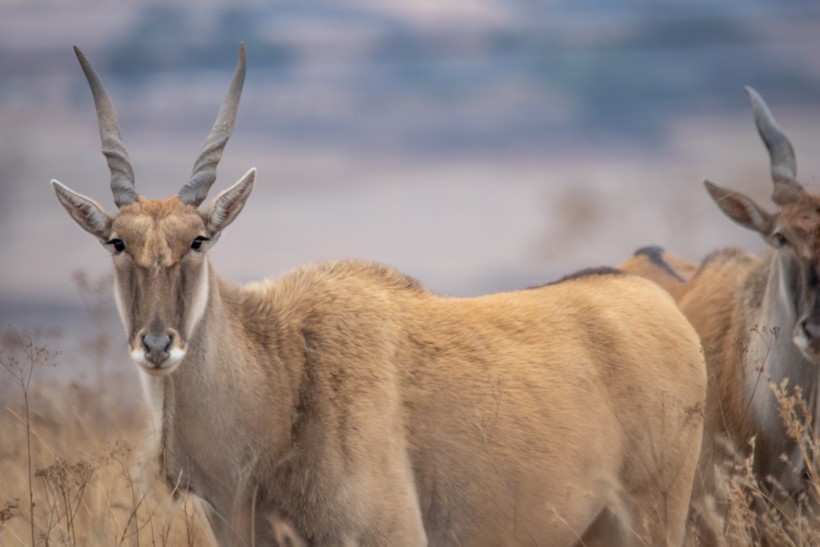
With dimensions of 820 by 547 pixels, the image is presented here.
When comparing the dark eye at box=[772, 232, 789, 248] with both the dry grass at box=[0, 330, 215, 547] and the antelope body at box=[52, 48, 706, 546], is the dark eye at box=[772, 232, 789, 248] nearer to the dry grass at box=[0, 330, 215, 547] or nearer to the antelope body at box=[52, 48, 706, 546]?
the antelope body at box=[52, 48, 706, 546]

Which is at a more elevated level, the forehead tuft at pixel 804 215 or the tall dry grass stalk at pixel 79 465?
the forehead tuft at pixel 804 215

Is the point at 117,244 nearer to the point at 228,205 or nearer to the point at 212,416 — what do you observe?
the point at 228,205

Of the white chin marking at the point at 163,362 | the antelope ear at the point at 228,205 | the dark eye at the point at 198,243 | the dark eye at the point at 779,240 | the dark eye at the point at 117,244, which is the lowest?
the white chin marking at the point at 163,362

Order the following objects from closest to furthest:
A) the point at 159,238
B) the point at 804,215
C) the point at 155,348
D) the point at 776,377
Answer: the point at 155,348, the point at 159,238, the point at 804,215, the point at 776,377

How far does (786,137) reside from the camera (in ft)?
26.2

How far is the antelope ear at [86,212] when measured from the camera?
5.94m

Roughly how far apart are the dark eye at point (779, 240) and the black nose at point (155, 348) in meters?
3.93

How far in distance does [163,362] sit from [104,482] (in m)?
3.26

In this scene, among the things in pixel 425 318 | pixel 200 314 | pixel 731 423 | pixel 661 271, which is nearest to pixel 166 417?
pixel 200 314

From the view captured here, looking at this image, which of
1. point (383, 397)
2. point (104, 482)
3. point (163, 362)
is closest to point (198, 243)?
point (163, 362)

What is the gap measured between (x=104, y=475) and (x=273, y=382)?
9.82 feet

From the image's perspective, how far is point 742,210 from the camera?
786cm

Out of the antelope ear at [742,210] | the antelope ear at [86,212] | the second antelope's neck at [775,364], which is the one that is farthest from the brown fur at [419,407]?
the antelope ear at [742,210]

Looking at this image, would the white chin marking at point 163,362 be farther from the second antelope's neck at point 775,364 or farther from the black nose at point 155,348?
the second antelope's neck at point 775,364
